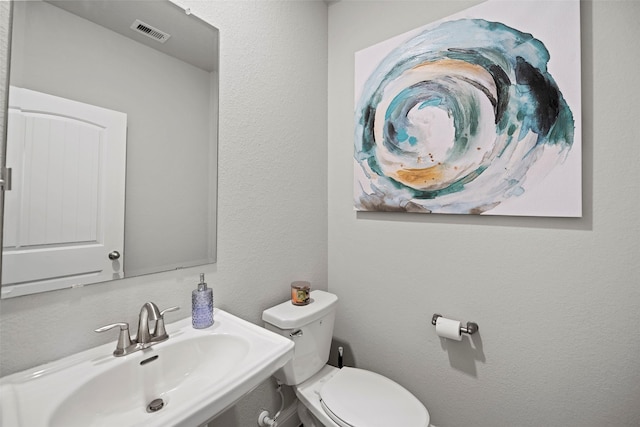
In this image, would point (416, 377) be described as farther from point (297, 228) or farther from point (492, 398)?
point (297, 228)

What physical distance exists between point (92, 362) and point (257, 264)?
0.66 m

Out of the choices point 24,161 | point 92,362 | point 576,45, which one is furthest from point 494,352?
point 24,161

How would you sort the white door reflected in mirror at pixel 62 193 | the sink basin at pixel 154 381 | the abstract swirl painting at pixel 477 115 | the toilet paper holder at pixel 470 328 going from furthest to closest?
the toilet paper holder at pixel 470 328
the abstract swirl painting at pixel 477 115
the white door reflected in mirror at pixel 62 193
the sink basin at pixel 154 381

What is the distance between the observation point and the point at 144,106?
3.16ft

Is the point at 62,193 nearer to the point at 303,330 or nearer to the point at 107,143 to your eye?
the point at 107,143

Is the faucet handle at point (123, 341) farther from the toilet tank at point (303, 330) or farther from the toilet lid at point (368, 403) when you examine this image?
the toilet lid at point (368, 403)

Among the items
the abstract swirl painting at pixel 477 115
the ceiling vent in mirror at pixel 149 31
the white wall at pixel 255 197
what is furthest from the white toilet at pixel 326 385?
the ceiling vent in mirror at pixel 149 31

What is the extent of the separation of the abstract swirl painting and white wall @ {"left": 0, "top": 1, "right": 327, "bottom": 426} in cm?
31

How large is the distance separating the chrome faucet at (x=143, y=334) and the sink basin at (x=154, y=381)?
0.02 meters

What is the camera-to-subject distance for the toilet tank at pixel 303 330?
1227 millimetres

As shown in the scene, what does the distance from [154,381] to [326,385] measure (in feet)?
2.39

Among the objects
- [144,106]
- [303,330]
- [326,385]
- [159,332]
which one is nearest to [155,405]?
[159,332]

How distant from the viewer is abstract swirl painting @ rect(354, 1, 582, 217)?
103 centimetres

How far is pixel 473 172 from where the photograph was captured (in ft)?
3.98
